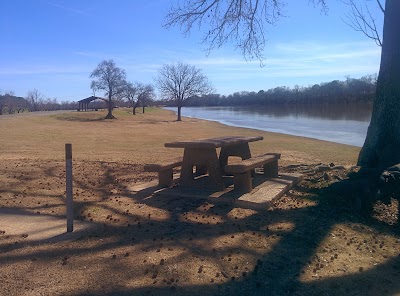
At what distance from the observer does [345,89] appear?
300ft

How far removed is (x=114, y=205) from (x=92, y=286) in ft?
7.92

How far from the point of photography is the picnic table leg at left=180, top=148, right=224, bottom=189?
6426 mm

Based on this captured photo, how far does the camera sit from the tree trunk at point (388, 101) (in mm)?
7148

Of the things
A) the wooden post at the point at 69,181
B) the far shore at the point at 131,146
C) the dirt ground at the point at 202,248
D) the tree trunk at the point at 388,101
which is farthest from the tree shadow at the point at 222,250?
the far shore at the point at 131,146

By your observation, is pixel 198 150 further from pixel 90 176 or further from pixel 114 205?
pixel 90 176

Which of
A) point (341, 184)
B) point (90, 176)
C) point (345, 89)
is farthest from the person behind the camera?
point (345, 89)

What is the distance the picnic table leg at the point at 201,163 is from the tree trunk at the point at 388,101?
2711 millimetres

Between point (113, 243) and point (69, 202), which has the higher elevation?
point (69, 202)

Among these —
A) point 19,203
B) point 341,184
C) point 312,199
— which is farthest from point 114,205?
point 341,184

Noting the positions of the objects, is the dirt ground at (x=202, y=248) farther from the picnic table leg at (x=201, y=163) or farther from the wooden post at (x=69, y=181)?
the picnic table leg at (x=201, y=163)

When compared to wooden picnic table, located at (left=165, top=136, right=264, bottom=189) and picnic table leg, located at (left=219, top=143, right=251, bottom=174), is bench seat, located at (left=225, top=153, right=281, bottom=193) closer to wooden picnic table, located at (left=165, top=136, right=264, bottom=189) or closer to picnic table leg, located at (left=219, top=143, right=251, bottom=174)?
wooden picnic table, located at (left=165, top=136, right=264, bottom=189)

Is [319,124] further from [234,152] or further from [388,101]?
[234,152]

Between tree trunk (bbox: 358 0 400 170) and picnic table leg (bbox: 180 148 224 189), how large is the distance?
8.89ft

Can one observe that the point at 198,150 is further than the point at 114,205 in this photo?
Yes
